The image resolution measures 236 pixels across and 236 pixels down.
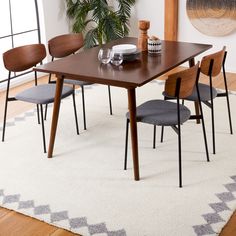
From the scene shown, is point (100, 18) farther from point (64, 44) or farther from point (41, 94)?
point (41, 94)

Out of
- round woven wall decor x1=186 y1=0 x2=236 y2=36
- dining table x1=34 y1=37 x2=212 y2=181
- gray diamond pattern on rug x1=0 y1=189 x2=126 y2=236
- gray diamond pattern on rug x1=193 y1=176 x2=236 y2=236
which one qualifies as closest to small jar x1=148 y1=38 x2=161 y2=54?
dining table x1=34 y1=37 x2=212 y2=181

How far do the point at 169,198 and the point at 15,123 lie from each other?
1.80 metres

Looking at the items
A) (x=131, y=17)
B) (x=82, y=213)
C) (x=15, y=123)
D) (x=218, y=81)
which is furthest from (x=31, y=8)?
(x=82, y=213)

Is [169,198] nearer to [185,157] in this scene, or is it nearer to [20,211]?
[185,157]

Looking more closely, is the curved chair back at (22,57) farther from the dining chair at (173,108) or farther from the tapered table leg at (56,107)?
the dining chair at (173,108)

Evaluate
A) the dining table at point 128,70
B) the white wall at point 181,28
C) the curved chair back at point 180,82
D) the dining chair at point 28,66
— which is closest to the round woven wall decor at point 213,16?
the white wall at point 181,28

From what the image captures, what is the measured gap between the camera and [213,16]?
497 cm

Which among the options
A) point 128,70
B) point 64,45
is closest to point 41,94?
point 64,45

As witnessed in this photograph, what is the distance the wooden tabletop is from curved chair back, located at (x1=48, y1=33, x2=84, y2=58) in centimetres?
45

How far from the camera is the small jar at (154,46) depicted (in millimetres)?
3207

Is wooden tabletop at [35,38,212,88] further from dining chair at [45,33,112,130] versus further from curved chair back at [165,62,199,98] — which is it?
dining chair at [45,33,112,130]

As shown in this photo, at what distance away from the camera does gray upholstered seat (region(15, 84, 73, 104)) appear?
3186 millimetres

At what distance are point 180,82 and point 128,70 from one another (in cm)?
44

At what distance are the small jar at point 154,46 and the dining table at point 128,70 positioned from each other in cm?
4
